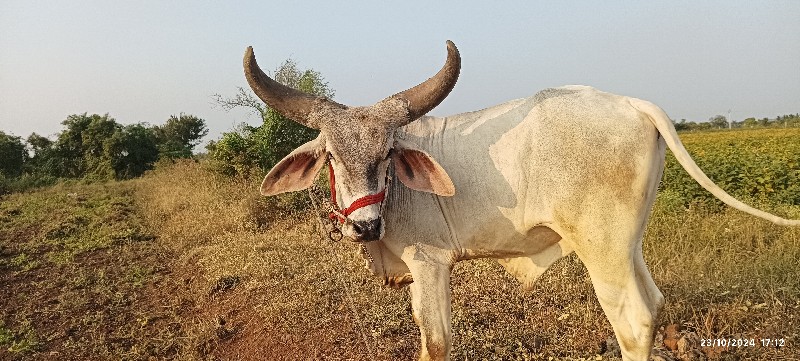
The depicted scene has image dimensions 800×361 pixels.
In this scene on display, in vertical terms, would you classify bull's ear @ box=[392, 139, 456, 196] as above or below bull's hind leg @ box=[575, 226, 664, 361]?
above

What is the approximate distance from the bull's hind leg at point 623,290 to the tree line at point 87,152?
23.8m

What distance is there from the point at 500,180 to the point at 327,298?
2.83 m

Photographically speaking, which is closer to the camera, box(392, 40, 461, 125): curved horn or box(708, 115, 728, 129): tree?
box(392, 40, 461, 125): curved horn

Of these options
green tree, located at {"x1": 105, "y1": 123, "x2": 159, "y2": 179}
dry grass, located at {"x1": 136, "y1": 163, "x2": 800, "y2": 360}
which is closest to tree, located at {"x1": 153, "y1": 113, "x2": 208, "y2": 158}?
green tree, located at {"x1": 105, "y1": 123, "x2": 159, "y2": 179}

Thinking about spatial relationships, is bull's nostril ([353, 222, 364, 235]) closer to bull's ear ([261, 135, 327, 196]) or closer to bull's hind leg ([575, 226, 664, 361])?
bull's ear ([261, 135, 327, 196])

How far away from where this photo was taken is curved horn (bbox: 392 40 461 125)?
108 inches

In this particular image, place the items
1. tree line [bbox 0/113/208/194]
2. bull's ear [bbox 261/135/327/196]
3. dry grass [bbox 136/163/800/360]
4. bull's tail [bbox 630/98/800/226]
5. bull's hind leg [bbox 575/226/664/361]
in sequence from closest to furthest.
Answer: bull's tail [bbox 630/98/800/226], bull's hind leg [bbox 575/226/664/361], bull's ear [bbox 261/135/327/196], dry grass [bbox 136/163/800/360], tree line [bbox 0/113/208/194]

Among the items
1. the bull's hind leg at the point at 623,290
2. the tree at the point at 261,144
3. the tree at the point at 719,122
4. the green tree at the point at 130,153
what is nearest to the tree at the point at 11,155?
the green tree at the point at 130,153

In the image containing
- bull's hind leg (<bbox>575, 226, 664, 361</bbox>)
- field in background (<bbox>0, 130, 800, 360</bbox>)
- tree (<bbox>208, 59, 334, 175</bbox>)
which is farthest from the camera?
tree (<bbox>208, 59, 334, 175</bbox>)

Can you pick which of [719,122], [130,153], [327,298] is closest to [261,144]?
[327,298]

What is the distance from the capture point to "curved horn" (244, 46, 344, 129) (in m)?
2.72

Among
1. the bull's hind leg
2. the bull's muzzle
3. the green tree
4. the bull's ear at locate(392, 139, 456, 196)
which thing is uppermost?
the green tree

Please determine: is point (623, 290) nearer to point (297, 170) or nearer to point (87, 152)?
point (297, 170)

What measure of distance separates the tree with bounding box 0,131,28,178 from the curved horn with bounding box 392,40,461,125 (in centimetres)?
2638
